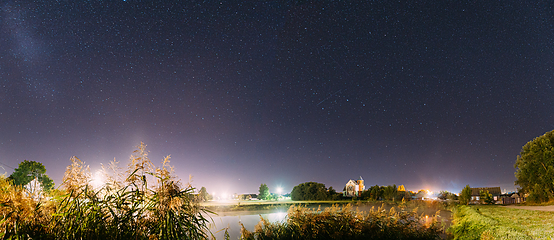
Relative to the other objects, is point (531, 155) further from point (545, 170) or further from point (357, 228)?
point (357, 228)

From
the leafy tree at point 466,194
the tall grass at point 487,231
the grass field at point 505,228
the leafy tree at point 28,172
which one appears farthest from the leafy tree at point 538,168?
the leafy tree at point 28,172

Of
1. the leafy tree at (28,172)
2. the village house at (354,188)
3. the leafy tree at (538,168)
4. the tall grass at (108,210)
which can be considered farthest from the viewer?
the village house at (354,188)

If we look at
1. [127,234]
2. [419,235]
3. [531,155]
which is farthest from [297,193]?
[127,234]

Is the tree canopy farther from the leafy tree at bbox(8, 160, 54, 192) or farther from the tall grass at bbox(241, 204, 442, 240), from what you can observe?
the tall grass at bbox(241, 204, 442, 240)

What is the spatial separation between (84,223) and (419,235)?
22.4ft

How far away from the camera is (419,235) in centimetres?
625

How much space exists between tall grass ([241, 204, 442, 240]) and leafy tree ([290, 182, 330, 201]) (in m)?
67.3

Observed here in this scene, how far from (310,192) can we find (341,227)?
235 ft

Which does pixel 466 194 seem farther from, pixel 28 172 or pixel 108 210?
pixel 28 172

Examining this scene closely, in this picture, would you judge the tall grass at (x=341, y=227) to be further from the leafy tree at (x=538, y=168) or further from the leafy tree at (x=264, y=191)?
the leafy tree at (x=264, y=191)

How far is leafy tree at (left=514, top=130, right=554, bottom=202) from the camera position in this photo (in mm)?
Answer: 31234

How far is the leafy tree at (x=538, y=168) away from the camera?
31.2m

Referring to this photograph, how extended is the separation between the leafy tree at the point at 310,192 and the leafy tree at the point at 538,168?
42240 mm

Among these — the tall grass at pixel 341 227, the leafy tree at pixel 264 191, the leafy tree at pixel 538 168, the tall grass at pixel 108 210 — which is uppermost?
the leafy tree at pixel 538 168
